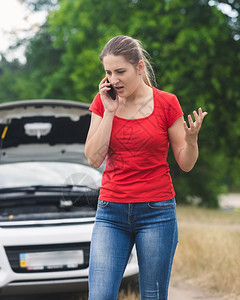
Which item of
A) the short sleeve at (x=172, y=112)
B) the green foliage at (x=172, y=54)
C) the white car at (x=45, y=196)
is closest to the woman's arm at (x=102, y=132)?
the short sleeve at (x=172, y=112)

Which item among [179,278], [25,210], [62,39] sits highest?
[62,39]

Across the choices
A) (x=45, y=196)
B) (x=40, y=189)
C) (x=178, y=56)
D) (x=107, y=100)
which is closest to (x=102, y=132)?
(x=107, y=100)

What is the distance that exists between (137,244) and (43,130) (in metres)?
2.58

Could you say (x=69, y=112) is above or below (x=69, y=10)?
below

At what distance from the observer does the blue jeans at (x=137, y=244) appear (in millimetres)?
2447

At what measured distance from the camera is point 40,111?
15.3ft

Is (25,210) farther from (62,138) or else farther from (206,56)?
(206,56)

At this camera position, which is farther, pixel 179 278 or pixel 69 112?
pixel 179 278

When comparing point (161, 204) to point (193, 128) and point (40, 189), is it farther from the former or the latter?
point (40, 189)

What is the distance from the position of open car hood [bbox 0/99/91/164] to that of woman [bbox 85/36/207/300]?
6.82 feet

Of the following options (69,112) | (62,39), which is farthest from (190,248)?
(62,39)

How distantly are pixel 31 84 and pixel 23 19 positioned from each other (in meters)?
6.25

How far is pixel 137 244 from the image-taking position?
2498 mm

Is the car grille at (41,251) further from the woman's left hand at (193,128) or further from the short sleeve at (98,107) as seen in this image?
the woman's left hand at (193,128)
